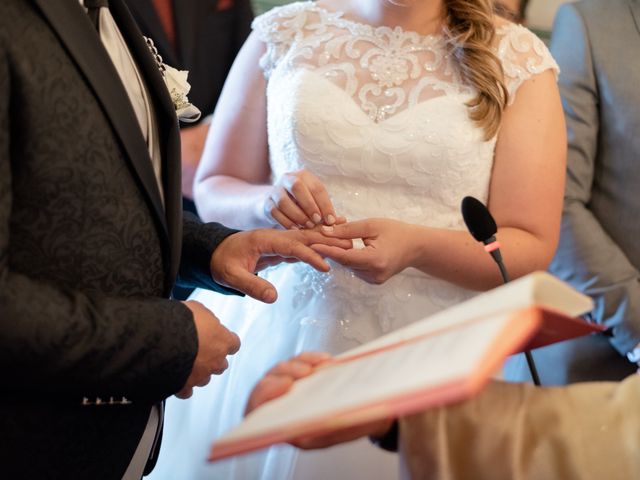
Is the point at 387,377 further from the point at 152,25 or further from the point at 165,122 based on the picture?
the point at 152,25

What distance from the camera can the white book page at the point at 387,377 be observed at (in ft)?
2.11

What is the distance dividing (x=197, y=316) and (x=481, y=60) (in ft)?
3.29

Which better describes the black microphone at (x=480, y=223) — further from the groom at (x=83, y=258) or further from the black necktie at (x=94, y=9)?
the black necktie at (x=94, y=9)

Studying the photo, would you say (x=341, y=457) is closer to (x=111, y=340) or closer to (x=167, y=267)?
(x=167, y=267)

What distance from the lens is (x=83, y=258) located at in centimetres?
108

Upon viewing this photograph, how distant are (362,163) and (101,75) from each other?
0.83m

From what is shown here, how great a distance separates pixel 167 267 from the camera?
124cm

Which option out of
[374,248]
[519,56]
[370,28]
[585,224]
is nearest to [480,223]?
[374,248]

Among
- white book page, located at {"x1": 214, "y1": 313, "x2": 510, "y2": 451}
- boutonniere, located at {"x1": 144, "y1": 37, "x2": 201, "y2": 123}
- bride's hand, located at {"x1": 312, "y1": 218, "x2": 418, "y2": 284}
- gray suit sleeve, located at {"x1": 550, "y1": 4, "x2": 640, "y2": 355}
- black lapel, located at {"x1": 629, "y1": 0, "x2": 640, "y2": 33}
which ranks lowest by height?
gray suit sleeve, located at {"x1": 550, "y1": 4, "x2": 640, "y2": 355}

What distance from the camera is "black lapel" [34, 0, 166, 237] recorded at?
1.03 metres

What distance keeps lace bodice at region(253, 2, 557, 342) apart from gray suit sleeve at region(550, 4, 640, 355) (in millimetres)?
451

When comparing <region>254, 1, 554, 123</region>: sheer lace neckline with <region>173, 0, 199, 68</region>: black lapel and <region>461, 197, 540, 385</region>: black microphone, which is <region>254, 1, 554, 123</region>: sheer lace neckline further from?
<region>461, 197, 540, 385</region>: black microphone

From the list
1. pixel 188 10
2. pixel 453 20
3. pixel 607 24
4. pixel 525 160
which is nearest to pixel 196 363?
pixel 525 160

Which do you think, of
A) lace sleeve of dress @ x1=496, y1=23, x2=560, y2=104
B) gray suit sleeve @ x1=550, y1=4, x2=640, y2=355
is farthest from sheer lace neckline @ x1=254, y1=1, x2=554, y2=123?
gray suit sleeve @ x1=550, y1=4, x2=640, y2=355
